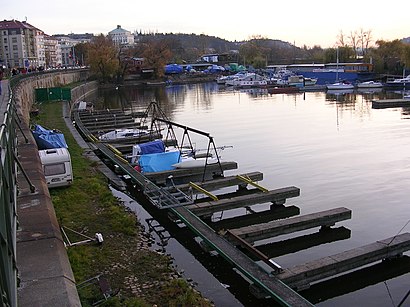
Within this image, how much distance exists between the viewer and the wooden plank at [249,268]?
1058cm

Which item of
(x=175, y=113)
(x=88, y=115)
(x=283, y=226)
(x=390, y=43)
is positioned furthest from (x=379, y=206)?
(x=390, y=43)

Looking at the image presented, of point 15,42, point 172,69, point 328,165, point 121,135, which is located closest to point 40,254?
point 328,165

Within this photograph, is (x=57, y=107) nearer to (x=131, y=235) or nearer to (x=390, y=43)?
(x=131, y=235)

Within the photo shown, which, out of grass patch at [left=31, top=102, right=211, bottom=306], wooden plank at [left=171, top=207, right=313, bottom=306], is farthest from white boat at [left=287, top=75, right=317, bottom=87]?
wooden plank at [left=171, top=207, right=313, bottom=306]

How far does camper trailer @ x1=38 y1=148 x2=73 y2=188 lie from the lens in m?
17.7

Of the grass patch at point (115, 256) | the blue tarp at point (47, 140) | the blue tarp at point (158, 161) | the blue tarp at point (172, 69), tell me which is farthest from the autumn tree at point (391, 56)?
the grass patch at point (115, 256)

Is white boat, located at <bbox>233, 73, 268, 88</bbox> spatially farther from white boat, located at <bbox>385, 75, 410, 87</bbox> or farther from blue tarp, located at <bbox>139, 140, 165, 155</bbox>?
blue tarp, located at <bbox>139, 140, 165, 155</bbox>

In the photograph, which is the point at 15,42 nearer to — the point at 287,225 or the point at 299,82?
the point at 299,82

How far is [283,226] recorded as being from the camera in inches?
595

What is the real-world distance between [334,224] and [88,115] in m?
37.7

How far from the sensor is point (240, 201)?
1808 cm

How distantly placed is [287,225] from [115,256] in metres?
5.66

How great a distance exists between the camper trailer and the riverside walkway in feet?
13.6

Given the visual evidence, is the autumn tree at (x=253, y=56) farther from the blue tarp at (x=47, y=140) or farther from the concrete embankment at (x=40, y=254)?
the concrete embankment at (x=40, y=254)
